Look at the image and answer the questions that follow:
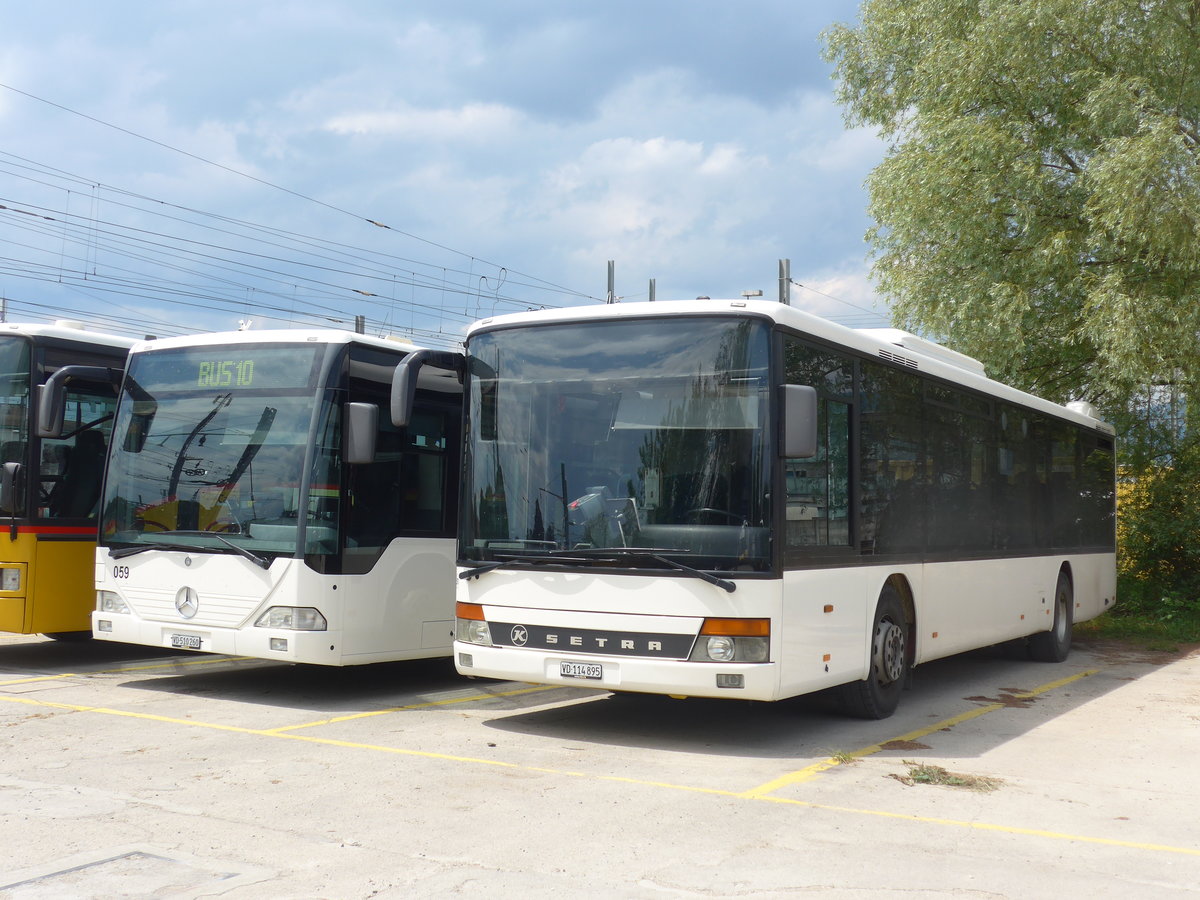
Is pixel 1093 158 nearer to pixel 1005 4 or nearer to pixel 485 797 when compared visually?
pixel 1005 4

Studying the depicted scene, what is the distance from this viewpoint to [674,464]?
8367 millimetres

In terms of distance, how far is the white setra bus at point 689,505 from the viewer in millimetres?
8211

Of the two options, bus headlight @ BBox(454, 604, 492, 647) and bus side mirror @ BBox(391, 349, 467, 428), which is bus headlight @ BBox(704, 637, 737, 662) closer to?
bus headlight @ BBox(454, 604, 492, 647)

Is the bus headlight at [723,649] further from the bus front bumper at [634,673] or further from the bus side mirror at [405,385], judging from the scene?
the bus side mirror at [405,385]

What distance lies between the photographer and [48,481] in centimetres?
1179

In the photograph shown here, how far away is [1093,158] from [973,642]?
9908mm

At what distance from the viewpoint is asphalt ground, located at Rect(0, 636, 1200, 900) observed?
17.7 ft

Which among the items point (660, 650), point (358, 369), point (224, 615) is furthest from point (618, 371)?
point (224, 615)

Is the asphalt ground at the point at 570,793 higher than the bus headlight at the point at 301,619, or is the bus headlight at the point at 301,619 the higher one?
the bus headlight at the point at 301,619

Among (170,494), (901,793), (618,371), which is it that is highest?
(618,371)

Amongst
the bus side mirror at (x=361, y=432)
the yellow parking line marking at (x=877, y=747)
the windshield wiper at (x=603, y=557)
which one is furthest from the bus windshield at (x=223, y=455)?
the yellow parking line marking at (x=877, y=747)

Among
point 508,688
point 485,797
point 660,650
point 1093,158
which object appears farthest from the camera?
point 1093,158

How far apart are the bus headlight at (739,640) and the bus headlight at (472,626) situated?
174 centimetres

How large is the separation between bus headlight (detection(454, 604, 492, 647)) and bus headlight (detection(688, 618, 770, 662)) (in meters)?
1.74
